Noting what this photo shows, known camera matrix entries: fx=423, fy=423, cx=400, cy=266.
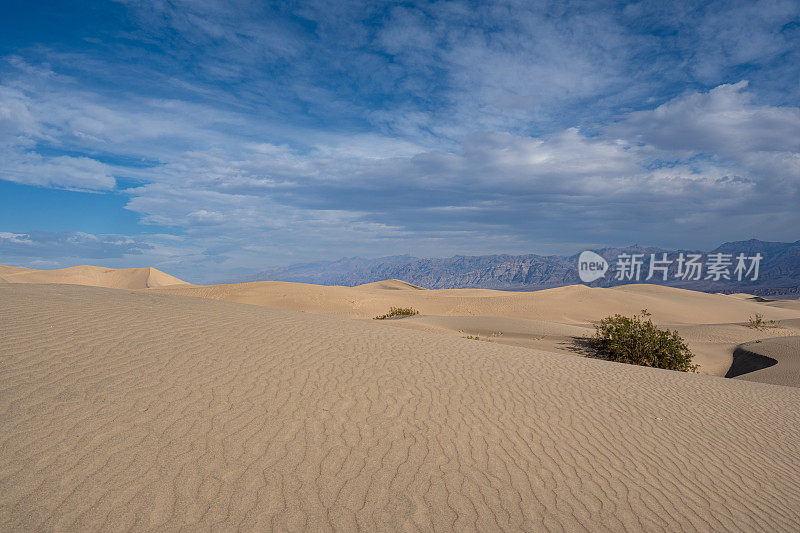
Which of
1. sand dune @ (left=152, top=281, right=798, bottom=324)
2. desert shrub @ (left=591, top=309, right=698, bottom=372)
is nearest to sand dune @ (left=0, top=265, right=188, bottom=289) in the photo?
sand dune @ (left=152, top=281, right=798, bottom=324)

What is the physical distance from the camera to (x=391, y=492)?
A: 4398mm

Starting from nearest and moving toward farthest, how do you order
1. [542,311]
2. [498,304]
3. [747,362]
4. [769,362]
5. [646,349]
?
[646,349]
[769,362]
[747,362]
[542,311]
[498,304]

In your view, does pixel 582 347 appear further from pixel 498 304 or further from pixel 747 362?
pixel 498 304

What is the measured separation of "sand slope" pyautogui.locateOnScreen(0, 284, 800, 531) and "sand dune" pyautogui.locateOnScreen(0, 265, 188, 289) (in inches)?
2222

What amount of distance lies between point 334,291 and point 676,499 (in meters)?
29.3

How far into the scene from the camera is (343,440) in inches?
207

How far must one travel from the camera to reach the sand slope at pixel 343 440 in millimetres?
4094

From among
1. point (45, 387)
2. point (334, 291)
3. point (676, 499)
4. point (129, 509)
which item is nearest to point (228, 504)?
point (129, 509)

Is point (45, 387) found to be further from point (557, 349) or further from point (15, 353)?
point (557, 349)

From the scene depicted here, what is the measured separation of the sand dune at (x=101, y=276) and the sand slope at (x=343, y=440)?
185ft

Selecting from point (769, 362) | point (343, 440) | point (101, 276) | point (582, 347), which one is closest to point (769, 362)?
point (769, 362)

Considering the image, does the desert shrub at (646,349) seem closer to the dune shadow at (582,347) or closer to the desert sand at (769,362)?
the dune shadow at (582,347)

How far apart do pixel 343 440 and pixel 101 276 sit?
73.4 metres

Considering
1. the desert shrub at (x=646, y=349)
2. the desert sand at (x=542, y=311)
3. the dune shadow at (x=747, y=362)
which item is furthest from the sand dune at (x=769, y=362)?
the desert shrub at (x=646, y=349)
